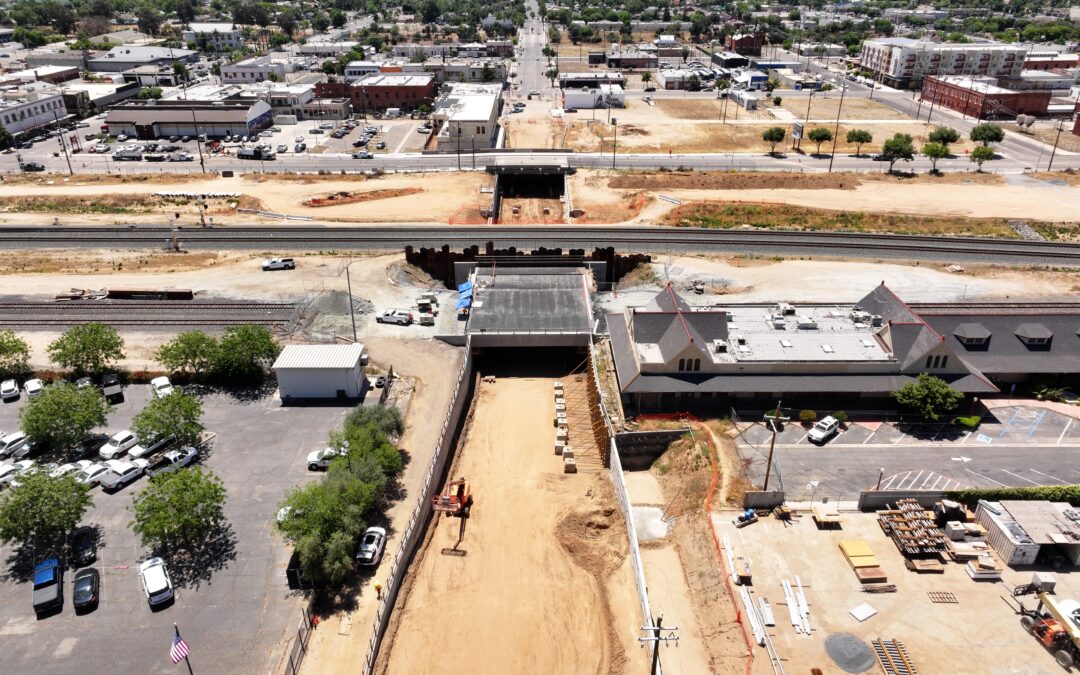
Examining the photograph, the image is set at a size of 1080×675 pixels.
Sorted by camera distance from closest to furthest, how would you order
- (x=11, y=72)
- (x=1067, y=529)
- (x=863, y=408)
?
(x=1067, y=529)
(x=863, y=408)
(x=11, y=72)

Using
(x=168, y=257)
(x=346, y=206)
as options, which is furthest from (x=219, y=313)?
(x=346, y=206)

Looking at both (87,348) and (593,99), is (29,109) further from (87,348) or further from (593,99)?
(593,99)

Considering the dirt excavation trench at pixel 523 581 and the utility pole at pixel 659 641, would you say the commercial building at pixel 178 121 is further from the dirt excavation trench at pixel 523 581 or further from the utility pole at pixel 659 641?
the utility pole at pixel 659 641

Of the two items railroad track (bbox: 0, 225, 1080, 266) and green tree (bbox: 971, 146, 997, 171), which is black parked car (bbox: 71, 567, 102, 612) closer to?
railroad track (bbox: 0, 225, 1080, 266)

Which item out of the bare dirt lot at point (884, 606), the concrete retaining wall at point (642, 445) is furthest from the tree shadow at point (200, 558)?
the bare dirt lot at point (884, 606)

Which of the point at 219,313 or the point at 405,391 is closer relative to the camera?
the point at 405,391

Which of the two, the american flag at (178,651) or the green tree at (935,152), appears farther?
the green tree at (935,152)

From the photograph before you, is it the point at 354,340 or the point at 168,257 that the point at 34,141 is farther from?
the point at 354,340
